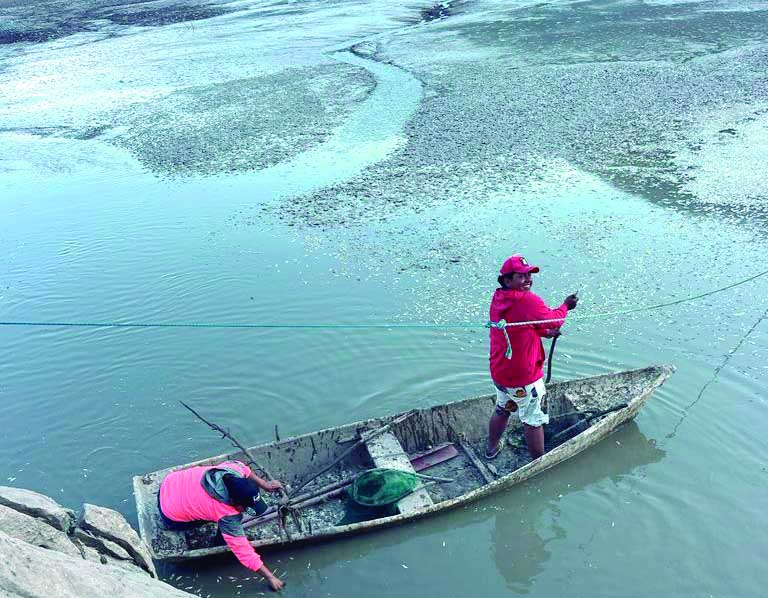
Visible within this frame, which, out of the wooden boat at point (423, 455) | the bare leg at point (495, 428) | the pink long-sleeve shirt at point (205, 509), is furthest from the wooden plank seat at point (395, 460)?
the pink long-sleeve shirt at point (205, 509)

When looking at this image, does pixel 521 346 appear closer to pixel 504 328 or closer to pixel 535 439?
pixel 504 328

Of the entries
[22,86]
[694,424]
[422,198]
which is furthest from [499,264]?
[22,86]

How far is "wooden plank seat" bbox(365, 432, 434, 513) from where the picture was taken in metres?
6.47

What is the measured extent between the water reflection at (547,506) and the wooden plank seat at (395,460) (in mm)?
723

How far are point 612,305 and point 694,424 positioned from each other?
93.3 inches

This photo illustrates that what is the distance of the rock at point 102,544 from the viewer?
5.05 metres

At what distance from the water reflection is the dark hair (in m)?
2.22

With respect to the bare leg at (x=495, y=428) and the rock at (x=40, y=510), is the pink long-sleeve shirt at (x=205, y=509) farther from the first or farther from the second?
the bare leg at (x=495, y=428)

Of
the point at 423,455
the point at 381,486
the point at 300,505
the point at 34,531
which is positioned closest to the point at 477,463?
the point at 423,455

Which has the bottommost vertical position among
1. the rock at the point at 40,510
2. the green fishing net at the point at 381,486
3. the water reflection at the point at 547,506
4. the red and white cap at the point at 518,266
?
the water reflection at the point at 547,506

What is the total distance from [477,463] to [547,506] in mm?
848

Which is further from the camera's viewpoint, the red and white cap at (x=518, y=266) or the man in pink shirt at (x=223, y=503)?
the red and white cap at (x=518, y=266)

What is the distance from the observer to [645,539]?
6.07m

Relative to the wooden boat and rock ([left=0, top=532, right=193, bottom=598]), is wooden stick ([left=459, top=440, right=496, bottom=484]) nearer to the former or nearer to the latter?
the wooden boat
